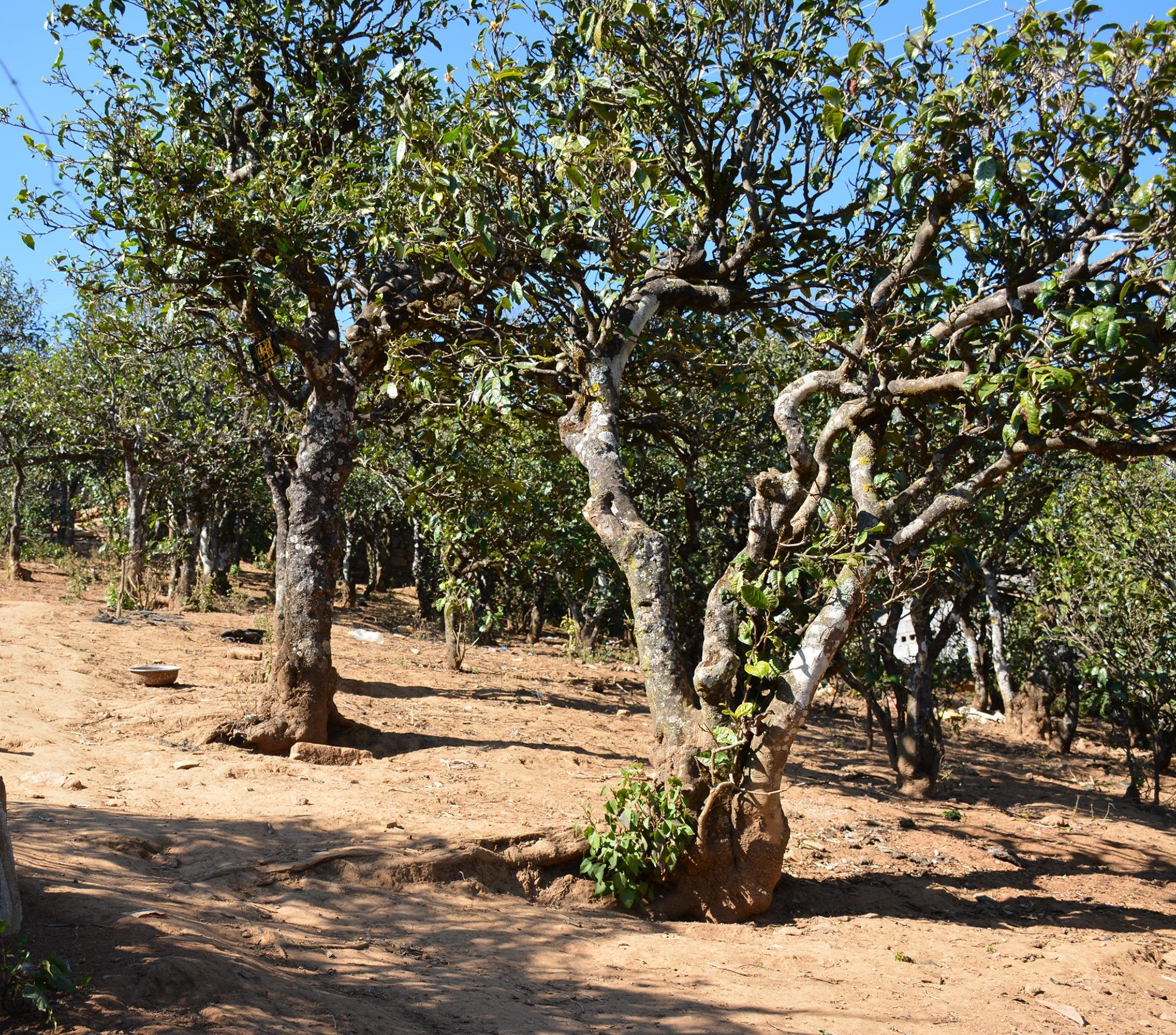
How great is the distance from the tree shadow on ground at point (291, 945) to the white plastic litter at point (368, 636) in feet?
35.5

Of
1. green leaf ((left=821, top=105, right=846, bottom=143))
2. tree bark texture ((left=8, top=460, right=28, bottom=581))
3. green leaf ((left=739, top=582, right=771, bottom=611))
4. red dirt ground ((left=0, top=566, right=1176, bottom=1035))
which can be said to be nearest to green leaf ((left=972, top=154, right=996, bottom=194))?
green leaf ((left=821, top=105, right=846, bottom=143))

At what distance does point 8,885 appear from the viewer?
3229mm

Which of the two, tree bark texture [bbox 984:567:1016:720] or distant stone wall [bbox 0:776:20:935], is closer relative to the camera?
distant stone wall [bbox 0:776:20:935]

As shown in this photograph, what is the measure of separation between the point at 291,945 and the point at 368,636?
42.3 ft

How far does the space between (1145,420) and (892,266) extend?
1826mm

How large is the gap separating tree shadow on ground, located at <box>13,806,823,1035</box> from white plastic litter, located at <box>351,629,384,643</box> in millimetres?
10810

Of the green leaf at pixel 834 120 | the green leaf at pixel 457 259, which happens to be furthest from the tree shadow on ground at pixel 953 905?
the green leaf at pixel 834 120

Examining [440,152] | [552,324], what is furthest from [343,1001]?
[440,152]

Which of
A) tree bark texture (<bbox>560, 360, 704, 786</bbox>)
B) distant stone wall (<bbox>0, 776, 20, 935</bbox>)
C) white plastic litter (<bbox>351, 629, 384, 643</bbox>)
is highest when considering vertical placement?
tree bark texture (<bbox>560, 360, 704, 786</bbox>)

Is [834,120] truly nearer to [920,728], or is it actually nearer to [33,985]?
[33,985]

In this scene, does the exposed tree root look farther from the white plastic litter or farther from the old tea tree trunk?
the white plastic litter

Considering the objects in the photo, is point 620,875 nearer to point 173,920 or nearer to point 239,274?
point 173,920

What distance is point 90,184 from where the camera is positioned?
723 centimetres

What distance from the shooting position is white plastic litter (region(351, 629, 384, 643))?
16406 millimetres
